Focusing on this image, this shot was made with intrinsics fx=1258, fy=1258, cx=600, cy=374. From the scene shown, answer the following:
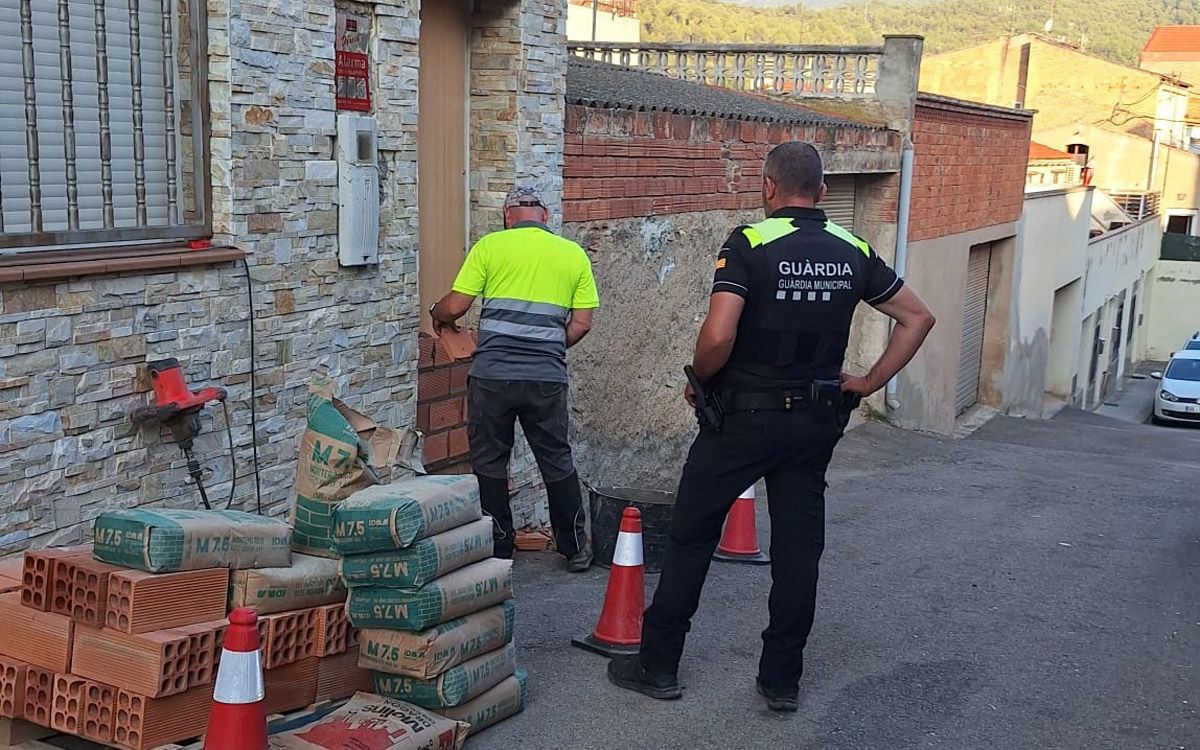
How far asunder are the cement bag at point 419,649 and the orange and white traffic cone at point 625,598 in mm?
1038

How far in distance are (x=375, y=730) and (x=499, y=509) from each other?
92.3 inches

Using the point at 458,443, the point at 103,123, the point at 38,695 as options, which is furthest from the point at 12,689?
the point at 458,443

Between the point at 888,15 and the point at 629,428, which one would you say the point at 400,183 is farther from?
the point at 888,15

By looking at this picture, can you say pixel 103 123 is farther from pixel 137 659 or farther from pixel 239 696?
pixel 239 696

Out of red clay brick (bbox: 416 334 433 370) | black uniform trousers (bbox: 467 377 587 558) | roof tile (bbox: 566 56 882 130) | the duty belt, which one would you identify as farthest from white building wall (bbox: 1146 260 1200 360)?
the duty belt

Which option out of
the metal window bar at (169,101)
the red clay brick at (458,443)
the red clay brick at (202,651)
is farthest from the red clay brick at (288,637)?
the red clay brick at (458,443)

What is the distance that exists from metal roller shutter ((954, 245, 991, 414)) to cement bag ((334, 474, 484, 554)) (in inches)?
592

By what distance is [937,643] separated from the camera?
5684mm

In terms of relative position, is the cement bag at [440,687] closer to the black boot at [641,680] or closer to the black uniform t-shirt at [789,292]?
the black boot at [641,680]

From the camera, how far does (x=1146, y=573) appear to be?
7.28 m

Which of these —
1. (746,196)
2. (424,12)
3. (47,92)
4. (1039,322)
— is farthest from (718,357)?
(1039,322)

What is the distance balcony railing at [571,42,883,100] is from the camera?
1476 cm

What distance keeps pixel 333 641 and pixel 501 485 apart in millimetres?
2080

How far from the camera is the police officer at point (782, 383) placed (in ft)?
14.5
